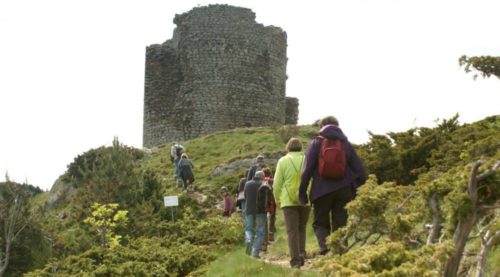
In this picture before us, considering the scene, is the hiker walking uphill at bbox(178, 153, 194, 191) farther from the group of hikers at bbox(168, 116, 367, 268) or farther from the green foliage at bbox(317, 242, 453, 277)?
the green foliage at bbox(317, 242, 453, 277)

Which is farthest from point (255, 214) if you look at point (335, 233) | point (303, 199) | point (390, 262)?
point (390, 262)

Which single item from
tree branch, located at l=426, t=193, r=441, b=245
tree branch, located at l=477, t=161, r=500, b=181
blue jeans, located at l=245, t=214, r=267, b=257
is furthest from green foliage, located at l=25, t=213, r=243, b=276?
tree branch, located at l=477, t=161, r=500, b=181

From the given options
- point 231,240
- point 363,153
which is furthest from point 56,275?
point 363,153

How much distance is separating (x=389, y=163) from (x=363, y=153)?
1078 millimetres

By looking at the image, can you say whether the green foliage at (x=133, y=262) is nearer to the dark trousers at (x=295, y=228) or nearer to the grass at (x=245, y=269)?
the grass at (x=245, y=269)

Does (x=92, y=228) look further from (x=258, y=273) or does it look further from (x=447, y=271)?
(x=447, y=271)

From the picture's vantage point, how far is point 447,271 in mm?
5562

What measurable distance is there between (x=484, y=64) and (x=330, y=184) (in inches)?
328

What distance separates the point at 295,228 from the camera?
9664 millimetres

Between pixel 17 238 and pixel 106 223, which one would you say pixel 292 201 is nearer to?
pixel 106 223

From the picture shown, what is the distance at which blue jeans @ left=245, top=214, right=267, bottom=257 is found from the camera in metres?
11.5

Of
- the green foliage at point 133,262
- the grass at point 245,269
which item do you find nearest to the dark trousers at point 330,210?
the grass at point 245,269

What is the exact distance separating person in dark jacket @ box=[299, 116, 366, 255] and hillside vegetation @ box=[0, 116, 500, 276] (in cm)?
41

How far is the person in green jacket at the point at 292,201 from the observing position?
9.61 m
